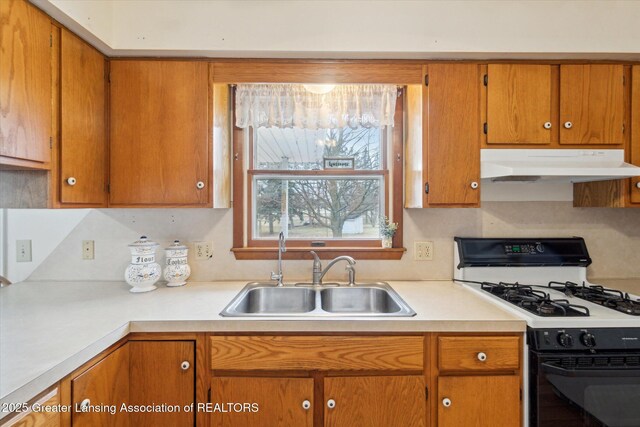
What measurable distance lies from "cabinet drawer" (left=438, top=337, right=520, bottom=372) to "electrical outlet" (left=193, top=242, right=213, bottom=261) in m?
1.38

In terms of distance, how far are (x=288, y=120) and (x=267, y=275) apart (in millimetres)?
953

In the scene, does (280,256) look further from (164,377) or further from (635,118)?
(635,118)

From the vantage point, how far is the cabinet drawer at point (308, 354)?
129 cm

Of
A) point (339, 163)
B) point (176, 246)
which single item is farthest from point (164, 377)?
point (339, 163)

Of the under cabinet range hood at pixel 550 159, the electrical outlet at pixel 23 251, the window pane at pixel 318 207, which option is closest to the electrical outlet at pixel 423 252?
the window pane at pixel 318 207

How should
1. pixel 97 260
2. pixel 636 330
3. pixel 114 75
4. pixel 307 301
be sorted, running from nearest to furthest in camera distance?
1. pixel 636 330
2. pixel 114 75
3. pixel 307 301
4. pixel 97 260

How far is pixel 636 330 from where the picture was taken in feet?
4.11

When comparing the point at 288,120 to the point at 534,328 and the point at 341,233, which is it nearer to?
the point at 341,233

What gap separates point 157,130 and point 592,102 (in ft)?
7.49

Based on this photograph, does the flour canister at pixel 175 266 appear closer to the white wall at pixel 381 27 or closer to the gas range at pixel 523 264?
the white wall at pixel 381 27

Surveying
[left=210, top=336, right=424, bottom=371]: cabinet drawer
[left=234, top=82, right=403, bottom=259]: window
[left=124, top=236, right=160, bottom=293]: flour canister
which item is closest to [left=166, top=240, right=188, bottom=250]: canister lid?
[left=124, top=236, right=160, bottom=293]: flour canister

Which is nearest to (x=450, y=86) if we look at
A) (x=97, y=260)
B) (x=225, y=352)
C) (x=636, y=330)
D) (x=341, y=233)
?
(x=341, y=233)

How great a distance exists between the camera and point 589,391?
1.22 m

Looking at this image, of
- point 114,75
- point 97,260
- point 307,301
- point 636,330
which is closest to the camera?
point 636,330
